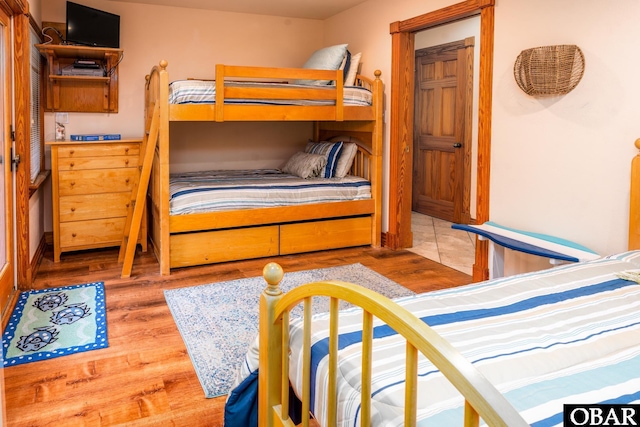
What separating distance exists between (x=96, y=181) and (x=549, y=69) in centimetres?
336

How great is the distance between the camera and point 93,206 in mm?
4211

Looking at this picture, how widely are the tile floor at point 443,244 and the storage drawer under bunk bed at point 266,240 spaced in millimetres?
559

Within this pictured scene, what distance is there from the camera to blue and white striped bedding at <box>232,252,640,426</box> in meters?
1.10

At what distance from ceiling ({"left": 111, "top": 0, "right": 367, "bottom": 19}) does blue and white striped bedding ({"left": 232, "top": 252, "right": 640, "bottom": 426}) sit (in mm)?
3685

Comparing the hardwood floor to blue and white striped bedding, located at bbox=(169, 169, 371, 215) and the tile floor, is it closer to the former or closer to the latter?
the tile floor

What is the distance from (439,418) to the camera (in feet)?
3.38

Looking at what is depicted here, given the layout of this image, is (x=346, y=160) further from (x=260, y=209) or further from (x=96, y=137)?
(x=96, y=137)

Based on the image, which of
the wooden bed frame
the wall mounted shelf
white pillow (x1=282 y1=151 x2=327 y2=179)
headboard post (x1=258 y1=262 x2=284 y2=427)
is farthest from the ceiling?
headboard post (x1=258 y1=262 x2=284 y2=427)

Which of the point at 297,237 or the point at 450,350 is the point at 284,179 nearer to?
the point at 297,237

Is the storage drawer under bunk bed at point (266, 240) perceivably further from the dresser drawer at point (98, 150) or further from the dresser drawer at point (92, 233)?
the dresser drawer at point (98, 150)

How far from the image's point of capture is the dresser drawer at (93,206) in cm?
411

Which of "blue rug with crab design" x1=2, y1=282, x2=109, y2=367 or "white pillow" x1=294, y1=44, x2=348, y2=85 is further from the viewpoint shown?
"white pillow" x1=294, y1=44, x2=348, y2=85

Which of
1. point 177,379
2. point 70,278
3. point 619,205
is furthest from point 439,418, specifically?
point 70,278

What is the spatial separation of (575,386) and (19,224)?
10.5 feet
